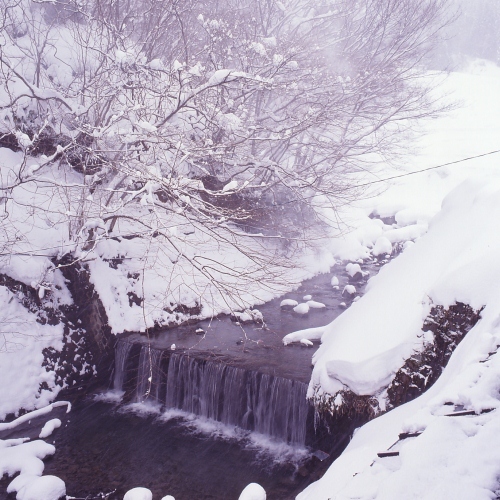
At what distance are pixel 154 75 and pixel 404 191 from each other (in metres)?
20.0

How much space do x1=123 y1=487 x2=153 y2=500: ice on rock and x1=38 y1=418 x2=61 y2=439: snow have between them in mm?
2147

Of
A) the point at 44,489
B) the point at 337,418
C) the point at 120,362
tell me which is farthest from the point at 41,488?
the point at 337,418

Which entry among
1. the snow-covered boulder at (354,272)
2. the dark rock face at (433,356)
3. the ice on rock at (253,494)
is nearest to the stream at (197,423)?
the ice on rock at (253,494)

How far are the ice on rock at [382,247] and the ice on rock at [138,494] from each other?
1256cm

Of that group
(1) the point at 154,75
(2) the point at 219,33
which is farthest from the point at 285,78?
(1) the point at 154,75

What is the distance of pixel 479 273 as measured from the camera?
447cm

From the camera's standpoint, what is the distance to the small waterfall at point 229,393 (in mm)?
6234

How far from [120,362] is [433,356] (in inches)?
225

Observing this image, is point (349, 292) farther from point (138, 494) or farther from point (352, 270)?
point (138, 494)

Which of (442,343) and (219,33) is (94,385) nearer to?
(442,343)

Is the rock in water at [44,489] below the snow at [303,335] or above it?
below

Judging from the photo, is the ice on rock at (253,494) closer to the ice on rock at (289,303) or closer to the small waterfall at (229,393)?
the small waterfall at (229,393)

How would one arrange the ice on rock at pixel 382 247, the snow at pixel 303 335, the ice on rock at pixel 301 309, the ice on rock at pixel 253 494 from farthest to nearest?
the ice on rock at pixel 382 247, the ice on rock at pixel 301 309, the snow at pixel 303 335, the ice on rock at pixel 253 494

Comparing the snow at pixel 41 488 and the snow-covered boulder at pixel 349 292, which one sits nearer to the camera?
the snow at pixel 41 488
